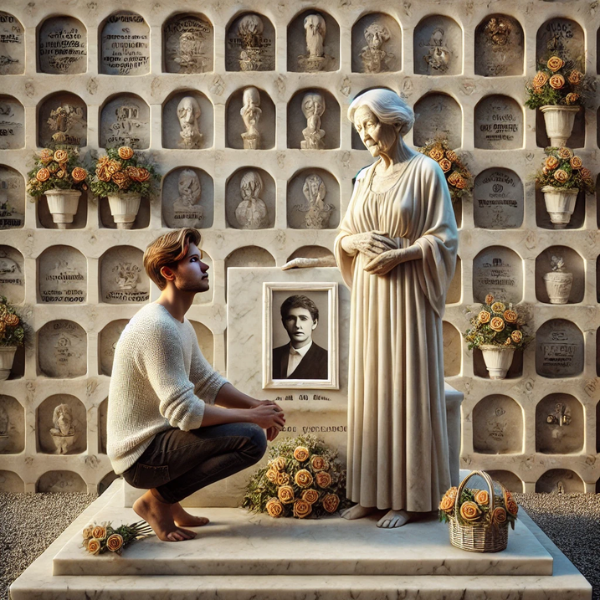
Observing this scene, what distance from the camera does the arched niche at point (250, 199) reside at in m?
6.18

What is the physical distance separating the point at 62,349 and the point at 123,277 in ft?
2.51

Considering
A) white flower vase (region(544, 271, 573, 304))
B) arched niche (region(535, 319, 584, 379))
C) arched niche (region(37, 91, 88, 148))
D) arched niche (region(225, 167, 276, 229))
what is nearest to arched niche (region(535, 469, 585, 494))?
arched niche (region(535, 319, 584, 379))

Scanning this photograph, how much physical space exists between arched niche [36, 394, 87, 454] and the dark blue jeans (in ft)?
9.19

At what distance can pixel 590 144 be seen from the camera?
6.09 metres

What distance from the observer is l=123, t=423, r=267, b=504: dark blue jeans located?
3.51m

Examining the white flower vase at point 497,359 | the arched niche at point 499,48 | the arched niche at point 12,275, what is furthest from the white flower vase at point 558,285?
the arched niche at point 12,275

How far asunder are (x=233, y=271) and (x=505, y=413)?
2.88 m

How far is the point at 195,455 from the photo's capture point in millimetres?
3506

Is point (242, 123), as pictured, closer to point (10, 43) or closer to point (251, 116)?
point (251, 116)

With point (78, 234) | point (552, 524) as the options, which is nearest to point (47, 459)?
point (78, 234)

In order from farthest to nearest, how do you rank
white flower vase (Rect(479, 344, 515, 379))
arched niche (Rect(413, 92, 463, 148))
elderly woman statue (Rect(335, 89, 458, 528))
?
arched niche (Rect(413, 92, 463, 148)) < white flower vase (Rect(479, 344, 515, 379)) < elderly woman statue (Rect(335, 89, 458, 528))

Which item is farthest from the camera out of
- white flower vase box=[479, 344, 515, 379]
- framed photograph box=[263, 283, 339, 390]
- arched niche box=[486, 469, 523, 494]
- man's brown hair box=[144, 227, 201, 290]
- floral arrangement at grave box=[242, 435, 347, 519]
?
arched niche box=[486, 469, 523, 494]

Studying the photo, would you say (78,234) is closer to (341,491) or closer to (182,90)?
(182,90)

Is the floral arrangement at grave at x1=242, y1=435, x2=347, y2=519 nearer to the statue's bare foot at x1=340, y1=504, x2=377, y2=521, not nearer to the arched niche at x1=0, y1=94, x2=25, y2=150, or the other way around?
the statue's bare foot at x1=340, y1=504, x2=377, y2=521
